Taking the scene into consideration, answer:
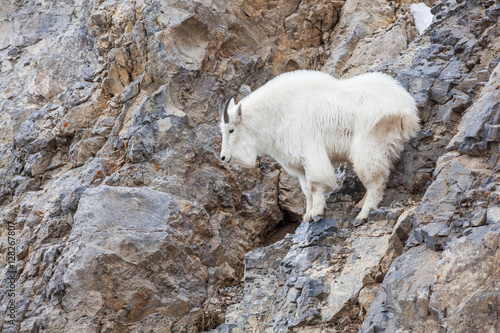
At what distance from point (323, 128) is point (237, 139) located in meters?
1.54

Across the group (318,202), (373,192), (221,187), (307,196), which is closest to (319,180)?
(318,202)

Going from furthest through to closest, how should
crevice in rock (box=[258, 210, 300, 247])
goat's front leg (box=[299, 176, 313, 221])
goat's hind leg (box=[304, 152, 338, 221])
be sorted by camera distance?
1. crevice in rock (box=[258, 210, 300, 247])
2. goat's front leg (box=[299, 176, 313, 221])
3. goat's hind leg (box=[304, 152, 338, 221])

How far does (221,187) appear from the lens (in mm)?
11531

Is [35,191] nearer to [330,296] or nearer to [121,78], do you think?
[121,78]

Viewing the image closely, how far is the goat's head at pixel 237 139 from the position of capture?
351 inches

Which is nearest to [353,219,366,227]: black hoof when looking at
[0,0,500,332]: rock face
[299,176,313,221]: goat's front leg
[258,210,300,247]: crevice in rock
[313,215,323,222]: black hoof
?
[0,0,500,332]: rock face

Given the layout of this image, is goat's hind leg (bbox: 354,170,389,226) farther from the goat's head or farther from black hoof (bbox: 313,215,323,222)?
the goat's head

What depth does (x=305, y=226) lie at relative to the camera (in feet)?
28.2

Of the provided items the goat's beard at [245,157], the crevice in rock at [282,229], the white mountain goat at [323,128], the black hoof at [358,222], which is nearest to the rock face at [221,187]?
Result: the crevice in rock at [282,229]

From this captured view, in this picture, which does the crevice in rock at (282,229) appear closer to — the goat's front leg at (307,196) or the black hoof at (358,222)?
the goat's front leg at (307,196)

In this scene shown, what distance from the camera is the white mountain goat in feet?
26.6

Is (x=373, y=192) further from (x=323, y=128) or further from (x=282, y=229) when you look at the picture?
(x=282, y=229)

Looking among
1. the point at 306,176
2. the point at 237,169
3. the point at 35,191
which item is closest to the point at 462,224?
the point at 306,176

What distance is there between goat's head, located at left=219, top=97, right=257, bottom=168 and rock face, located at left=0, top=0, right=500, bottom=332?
1.57 metres
